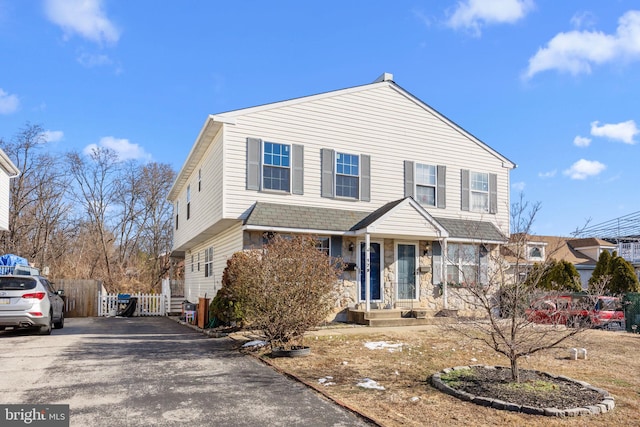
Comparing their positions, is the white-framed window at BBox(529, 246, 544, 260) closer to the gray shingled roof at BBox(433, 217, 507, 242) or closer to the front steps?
the front steps

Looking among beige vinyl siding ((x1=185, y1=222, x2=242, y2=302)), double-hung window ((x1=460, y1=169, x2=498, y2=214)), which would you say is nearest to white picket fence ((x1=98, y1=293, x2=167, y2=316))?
beige vinyl siding ((x1=185, y1=222, x2=242, y2=302))

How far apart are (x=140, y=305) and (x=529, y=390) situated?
18630mm

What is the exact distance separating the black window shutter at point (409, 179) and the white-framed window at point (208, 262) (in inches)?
303

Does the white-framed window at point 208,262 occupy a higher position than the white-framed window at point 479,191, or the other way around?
the white-framed window at point 479,191

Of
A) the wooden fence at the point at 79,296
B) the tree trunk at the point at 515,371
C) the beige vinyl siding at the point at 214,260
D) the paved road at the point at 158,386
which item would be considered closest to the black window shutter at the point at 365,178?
the beige vinyl siding at the point at 214,260

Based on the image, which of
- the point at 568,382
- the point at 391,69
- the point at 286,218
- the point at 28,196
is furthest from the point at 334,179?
the point at 28,196

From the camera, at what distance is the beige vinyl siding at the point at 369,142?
44.8ft

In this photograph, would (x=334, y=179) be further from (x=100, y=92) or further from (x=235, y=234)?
(x=100, y=92)

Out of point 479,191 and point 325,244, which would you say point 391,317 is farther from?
point 479,191

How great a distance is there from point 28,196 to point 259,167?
22.4 meters

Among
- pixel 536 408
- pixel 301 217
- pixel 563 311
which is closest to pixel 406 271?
pixel 301 217

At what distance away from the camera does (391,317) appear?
13.8m

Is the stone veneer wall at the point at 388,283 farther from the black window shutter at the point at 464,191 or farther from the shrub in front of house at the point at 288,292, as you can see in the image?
the shrub in front of house at the point at 288,292

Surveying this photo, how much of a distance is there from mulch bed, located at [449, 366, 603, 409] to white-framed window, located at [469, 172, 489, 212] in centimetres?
1080
